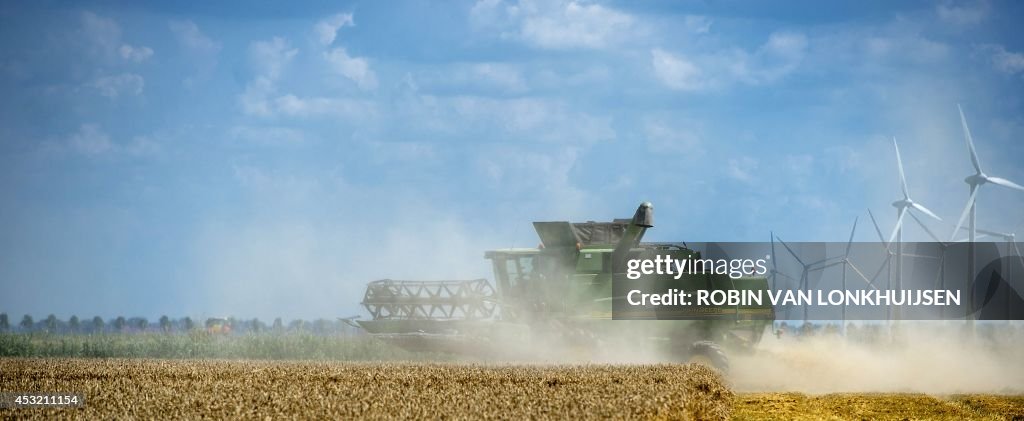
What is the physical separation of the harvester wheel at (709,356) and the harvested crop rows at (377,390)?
3.76 meters

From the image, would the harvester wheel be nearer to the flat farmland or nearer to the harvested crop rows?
the flat farmland

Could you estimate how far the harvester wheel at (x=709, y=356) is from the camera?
115 feet

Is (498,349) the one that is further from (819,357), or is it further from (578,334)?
(819,357)

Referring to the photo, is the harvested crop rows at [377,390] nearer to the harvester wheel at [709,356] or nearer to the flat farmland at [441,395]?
the flat farmland at [441,395]

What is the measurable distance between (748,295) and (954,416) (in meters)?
10.5

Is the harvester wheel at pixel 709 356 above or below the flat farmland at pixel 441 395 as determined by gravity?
A: above

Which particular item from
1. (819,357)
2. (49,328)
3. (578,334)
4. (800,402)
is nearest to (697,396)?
(800,402)

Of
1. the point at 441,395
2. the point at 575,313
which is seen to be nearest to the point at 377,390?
the point at 441,395

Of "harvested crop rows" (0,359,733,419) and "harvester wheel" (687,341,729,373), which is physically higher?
"harvester wheel" (687,341,729,373)

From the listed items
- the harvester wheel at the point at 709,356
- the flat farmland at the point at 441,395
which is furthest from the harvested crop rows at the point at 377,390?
the harvester wheel at the point at 709,356

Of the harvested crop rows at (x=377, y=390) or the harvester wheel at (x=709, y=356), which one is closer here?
the harvested crop rows at (x=377, y=390)

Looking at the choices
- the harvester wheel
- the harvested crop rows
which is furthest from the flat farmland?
the harvester wheel

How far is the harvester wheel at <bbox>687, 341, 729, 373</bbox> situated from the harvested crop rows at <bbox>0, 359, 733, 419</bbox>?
3.76m

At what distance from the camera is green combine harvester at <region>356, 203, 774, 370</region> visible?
36594mm
